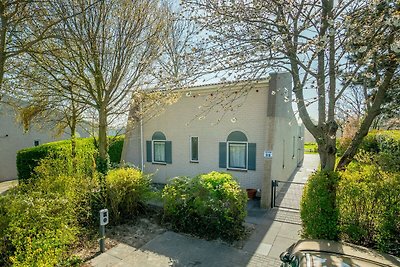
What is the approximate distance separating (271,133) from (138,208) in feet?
19.3

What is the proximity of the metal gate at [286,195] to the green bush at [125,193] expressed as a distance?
192 inches

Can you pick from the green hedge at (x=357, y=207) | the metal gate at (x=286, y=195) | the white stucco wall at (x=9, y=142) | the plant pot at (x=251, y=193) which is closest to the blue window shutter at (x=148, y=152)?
the plant pot at (x=251, y=193)

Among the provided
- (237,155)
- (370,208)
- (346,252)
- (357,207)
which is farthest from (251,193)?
(346,252)

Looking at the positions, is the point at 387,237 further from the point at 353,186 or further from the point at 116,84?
the point at 116,84

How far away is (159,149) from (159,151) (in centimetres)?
12

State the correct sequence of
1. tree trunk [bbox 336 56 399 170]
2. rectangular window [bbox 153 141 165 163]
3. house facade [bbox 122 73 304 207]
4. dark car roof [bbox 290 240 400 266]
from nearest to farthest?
dark car roof [bbox 290 240 400 266], tree trunk [bbox 336 56 399 170], house facade [bbox 122 73 304 207], rectangular window [bbox 153 141 165 163]

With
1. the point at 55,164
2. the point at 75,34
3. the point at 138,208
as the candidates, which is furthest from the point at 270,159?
the point at 75,34

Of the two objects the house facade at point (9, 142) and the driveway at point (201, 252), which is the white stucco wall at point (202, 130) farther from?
the house facade at point (9, 142)

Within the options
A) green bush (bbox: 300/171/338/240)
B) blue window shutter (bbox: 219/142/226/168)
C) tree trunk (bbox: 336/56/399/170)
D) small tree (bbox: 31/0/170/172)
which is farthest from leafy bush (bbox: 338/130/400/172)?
small tree (bbox: 31/0/170/172)

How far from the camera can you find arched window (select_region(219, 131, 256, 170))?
10156 mm

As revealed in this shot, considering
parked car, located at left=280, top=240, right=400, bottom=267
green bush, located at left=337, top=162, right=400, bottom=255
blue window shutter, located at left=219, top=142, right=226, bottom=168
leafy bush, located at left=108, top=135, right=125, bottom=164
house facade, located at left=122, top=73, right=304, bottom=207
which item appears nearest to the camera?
parked car, located at left=280, top=240, right=400, bottom=267

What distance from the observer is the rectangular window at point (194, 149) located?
11547 mm

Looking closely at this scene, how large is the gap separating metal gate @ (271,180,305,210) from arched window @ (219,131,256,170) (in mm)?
1392

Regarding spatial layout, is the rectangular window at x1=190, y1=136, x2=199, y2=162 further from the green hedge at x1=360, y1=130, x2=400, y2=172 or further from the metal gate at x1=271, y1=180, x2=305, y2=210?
the green hedge at x1=360, y1=130, x2=400, y2=172
